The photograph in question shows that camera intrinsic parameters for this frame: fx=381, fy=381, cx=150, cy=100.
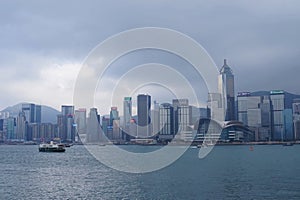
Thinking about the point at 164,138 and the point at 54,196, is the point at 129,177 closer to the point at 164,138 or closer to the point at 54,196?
the point at 54,196

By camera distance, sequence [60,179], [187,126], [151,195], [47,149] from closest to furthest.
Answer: [151,195] → [60,179] → [47,149] → [187,126]

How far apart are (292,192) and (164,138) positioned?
16212 cm

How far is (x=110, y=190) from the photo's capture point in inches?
1280

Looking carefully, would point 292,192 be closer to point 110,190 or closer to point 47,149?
point 110,190

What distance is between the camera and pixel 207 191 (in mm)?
31453

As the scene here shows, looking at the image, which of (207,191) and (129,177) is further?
(129,177)

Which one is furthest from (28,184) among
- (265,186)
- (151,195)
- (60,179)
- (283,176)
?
(283,176)

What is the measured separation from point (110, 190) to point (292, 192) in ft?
49.1

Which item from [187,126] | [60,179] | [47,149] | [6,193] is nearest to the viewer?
[6,193]

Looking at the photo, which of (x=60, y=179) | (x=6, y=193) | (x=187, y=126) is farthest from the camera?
(x=187, y=126)

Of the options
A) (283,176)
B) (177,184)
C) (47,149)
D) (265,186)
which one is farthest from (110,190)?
(47,149)

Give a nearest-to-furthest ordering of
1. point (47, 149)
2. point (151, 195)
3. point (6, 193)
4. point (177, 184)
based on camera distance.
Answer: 1. point (151, 195)
2. point (6, 193)
3. point (177, 184)
4. point (47, 149)

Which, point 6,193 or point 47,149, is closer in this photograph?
point 6,193

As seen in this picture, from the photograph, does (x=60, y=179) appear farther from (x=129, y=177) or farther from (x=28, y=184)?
(x=129, y=177)
